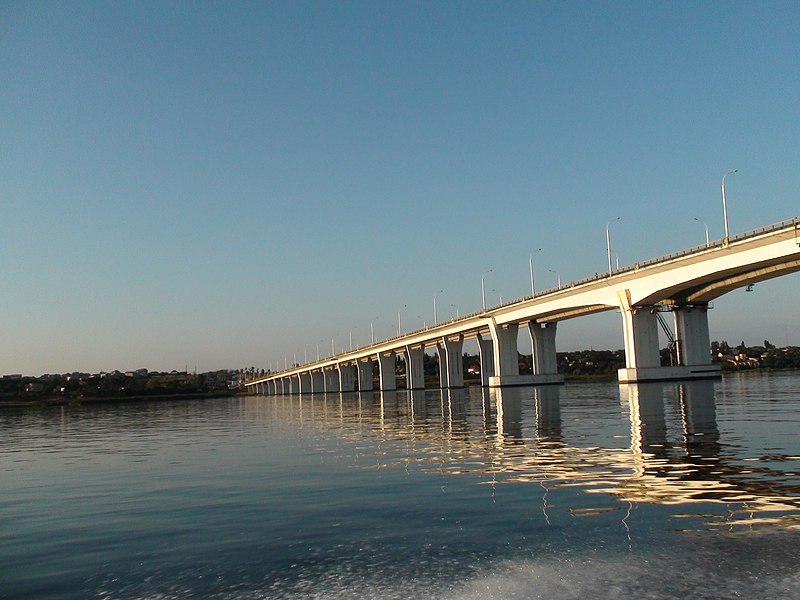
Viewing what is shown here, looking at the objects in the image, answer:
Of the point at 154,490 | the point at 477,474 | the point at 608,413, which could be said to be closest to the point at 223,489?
the point at 154,490

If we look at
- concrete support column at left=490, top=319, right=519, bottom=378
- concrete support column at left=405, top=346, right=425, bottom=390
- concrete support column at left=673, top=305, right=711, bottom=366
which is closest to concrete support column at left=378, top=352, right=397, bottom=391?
concrete support column at left=405, top=346, right=425, bottom=390

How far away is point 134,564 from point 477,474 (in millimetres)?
9309

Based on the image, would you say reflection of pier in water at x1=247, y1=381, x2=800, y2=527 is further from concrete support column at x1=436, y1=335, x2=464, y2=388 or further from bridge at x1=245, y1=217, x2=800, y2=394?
concrete support column at x1=436, y1=335, x2=464, y2=388

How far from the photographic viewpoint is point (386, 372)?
172375 millimetres

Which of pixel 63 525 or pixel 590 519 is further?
pixel 63 525

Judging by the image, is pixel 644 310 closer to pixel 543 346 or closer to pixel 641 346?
pixel 641 346

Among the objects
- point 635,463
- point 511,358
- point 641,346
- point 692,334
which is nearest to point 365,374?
point 511,358

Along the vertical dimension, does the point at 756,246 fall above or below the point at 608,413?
above

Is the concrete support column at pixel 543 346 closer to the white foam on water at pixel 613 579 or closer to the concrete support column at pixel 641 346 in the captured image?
the concrete support column at pixel 641 346

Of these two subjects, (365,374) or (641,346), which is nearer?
(641,346)

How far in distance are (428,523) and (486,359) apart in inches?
4904

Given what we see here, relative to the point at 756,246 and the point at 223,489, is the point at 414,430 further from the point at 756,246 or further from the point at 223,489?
the point at 756,246

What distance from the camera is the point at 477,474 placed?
1773 centimetres

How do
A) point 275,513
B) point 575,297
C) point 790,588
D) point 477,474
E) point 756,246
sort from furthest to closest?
point 575,297
point 756,246
point 477,474
point 275,513
point 790,588
